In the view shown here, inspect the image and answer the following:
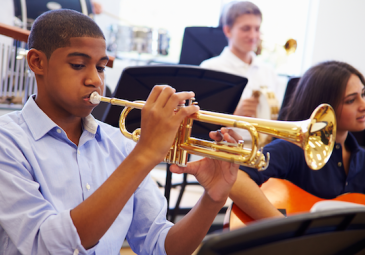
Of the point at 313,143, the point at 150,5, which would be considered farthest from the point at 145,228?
the point at 150,5

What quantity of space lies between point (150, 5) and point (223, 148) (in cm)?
435

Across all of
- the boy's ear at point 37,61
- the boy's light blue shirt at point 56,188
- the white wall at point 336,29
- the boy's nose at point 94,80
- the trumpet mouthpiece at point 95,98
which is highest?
the white wall at point 336,29

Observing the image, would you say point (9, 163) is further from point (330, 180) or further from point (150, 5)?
point (150, 5)

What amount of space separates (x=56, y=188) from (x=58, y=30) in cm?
47

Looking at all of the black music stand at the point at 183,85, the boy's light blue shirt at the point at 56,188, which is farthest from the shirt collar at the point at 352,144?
the boy's light blue shirt at the point at 56,188

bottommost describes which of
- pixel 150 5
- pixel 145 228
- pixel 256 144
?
pixel 145 228

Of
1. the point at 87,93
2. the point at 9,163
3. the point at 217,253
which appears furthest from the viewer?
the point at 87,93

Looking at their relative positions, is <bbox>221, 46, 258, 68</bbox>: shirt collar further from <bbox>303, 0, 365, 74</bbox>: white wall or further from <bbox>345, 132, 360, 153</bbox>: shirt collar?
<bbox>303, 0, 365, 74</bbox>: white wall

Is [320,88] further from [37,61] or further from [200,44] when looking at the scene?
[200,44]

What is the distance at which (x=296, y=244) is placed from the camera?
682 mm

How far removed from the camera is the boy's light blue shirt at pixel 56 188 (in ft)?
3.08

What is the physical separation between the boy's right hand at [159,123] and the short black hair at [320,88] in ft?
3.59

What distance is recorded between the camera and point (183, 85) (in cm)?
179

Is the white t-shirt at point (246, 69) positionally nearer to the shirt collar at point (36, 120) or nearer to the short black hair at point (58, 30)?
the short black hair at point (58, 30)
